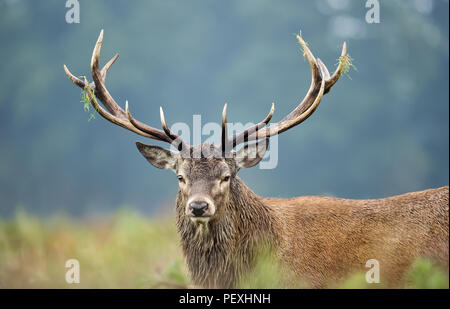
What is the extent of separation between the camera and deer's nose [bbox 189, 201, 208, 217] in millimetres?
4737

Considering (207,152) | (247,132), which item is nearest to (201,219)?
(207,152)

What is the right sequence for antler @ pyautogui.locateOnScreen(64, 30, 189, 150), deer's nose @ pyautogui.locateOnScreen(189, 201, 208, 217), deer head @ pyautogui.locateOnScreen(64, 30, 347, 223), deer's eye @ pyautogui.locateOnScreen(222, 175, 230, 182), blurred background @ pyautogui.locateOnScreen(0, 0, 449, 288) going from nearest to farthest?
deer's nose @ pyautogui.locateOnScreen(189, 201, 208, 217)
deer head @ pyautogui.locateOnScreen(64, 30, 347, 223)
deer's eye @ pyautogui.locateOnScreen(222, 175, 230, 182)
antler @ pyautogui.locateOnScreen(64, 30, 189, 150)
blurred background @ pyautogui.locateOnScreen(0, 0, 449, 288)

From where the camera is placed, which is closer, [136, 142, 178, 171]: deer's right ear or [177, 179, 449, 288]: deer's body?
[177, 179, 449, 288]: deer's body

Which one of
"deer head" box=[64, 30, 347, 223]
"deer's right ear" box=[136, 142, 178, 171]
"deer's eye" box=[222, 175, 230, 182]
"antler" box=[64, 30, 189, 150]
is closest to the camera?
"deer head" box=[64, 30, 347, 223]

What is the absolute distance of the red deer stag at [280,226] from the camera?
516 cm

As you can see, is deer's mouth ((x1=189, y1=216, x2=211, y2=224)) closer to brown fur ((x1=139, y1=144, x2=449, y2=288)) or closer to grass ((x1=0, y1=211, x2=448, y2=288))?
brown fur ((x1=139, y1=144, x2=449, y2=288))

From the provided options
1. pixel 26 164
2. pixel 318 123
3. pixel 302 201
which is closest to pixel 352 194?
pixel 318 123

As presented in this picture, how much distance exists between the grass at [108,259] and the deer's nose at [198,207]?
639mm

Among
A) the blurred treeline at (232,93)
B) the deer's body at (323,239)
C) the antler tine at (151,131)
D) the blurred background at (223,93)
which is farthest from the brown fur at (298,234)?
the blurred treeline at (232,93)

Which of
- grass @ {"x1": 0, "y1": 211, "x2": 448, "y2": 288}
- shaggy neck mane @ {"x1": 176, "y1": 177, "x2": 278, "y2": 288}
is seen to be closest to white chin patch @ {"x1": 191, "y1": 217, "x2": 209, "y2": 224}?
shaggy neck mane @ {"x1": 176, "y1": 177, "x2": 278, "y2": 288}

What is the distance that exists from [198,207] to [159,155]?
109 cm

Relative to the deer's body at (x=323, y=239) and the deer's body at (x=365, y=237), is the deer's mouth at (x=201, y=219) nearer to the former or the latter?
the deer's body at (x=323, y=239)

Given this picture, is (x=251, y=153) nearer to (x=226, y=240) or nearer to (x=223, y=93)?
(x=226, y=240)

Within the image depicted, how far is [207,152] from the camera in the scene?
5234 mm
